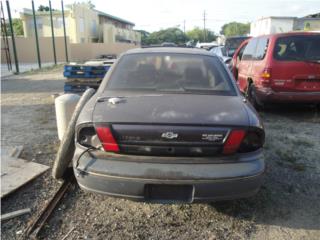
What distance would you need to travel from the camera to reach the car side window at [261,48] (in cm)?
689

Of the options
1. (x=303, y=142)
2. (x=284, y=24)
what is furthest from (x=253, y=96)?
(x=284, y=24)

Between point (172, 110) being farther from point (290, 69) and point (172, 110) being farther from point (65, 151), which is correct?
point (290, 69)

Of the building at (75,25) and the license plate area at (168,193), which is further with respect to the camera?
the building at (75,25)

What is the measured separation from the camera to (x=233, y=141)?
2.75m

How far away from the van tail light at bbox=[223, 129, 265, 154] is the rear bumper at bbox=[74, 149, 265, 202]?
102mm

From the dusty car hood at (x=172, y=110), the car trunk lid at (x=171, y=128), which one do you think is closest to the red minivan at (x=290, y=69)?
Result: the dusty car hood at (x=172, y=110)

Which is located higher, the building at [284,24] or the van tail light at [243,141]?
the building at [284,24]

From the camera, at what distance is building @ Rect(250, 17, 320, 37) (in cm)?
3142

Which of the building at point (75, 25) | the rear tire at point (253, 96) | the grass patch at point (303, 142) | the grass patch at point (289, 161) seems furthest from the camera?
the building at point (75, 25)

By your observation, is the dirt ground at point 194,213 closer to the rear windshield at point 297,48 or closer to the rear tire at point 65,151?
the rear tire at point 65,151

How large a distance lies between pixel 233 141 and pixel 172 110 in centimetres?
59

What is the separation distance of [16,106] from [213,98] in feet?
21.4

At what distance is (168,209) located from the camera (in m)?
3.28

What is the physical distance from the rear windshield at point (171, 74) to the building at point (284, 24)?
1131 inches
